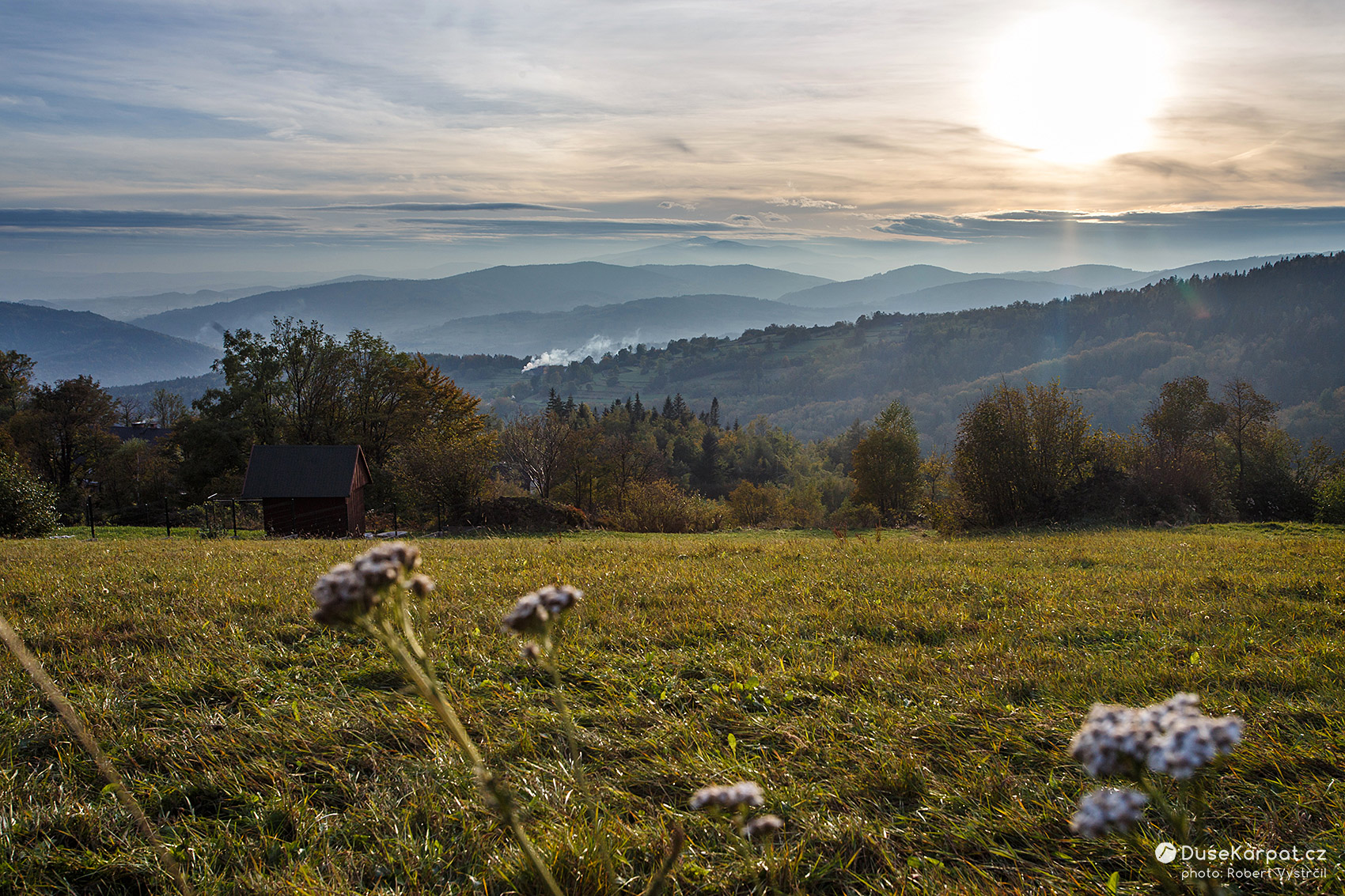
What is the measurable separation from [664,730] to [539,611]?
2758mm

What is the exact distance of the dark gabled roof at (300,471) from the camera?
3219cm

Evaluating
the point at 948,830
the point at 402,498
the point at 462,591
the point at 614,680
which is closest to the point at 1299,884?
the point at 948,830

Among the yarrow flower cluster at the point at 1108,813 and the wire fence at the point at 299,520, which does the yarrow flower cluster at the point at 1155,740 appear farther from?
the wire fence at the point at 299,520

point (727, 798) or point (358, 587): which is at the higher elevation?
point (358, 587)

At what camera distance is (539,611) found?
186cm

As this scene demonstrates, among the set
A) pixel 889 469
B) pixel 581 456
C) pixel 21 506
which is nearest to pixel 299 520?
pixel 21 506

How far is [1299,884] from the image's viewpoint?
2.78m

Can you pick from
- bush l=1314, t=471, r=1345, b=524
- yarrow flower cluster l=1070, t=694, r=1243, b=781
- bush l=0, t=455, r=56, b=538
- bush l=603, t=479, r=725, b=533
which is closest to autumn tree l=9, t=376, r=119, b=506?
bush l=0, t=455, r=56, b=538

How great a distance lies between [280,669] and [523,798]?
2937 millimetres

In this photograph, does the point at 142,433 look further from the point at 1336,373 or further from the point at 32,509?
the point at 1336,373

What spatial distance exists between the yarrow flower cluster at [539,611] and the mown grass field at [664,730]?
1586 mm

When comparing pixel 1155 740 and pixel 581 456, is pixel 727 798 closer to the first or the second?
pixel 1155 740

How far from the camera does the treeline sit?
1218 inches

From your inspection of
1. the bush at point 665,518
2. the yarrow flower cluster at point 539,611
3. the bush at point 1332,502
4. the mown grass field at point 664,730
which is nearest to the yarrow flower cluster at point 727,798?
the yarrow flower cluster at point 539,611
